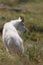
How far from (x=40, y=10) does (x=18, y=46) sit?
49.2 feet

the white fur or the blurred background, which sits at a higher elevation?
the white fur

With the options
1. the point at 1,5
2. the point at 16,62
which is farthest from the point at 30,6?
the point at 16,62

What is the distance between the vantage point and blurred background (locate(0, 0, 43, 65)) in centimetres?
861

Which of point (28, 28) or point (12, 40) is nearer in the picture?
point (12, 40)

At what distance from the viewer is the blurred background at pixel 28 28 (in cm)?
861

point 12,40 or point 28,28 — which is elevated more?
point 12,40

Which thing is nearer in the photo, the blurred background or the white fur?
the blurred background

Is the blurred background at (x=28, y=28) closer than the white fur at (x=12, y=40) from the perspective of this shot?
Yes

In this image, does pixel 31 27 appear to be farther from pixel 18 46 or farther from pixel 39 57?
pixel 18 46

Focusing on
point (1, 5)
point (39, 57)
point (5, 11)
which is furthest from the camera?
point (1, 5)

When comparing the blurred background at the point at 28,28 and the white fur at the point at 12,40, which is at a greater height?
the white fur at the point at 12,40

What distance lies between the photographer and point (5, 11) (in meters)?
21.6

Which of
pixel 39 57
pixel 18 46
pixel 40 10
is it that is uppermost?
pixel 18 46

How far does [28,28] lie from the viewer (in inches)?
696
